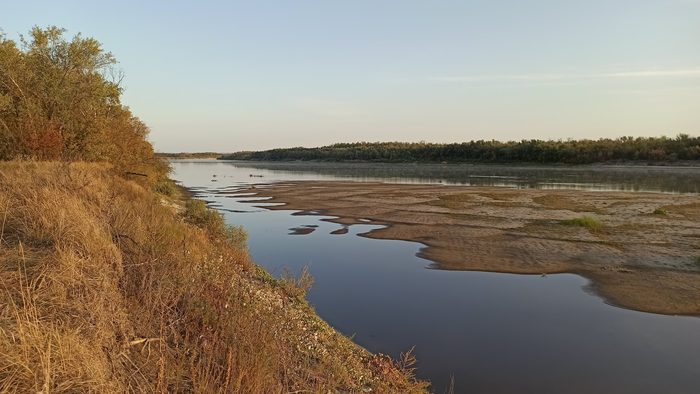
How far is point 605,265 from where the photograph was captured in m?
12.2

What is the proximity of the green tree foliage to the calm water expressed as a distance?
13.2 metres

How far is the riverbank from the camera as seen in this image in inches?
417

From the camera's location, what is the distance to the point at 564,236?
A: 15938 mm

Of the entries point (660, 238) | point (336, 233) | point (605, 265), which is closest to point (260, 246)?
point (336, 233)

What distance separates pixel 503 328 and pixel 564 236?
932cm

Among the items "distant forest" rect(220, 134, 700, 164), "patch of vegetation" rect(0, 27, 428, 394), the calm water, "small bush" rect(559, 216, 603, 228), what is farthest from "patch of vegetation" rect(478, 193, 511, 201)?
"distant forest" rect(220, 134, 700, 164)

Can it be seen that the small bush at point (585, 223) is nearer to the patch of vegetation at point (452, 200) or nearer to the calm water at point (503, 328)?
the calm water at point (503, 328)

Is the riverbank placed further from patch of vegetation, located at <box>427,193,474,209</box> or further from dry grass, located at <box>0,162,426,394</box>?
dry grass, located at <box>0,162,426,394</box>

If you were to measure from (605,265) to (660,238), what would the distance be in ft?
15.7

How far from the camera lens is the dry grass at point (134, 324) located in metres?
3.33

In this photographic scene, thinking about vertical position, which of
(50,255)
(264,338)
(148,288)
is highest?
(50,255)

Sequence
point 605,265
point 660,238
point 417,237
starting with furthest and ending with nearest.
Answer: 1. point 417,237
2. point 660,238
3. point 605,265

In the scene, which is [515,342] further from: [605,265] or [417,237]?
[417,237]

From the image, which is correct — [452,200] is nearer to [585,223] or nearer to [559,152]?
[585,223]
